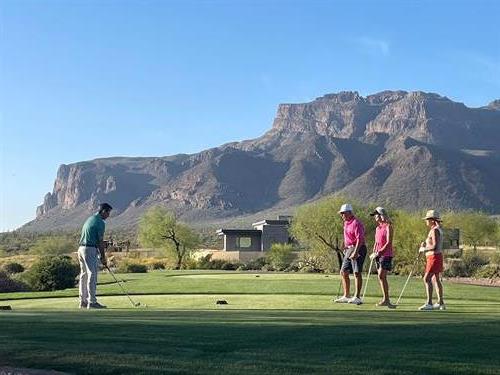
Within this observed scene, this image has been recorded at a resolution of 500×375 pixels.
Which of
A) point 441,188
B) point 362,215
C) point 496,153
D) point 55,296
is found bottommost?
point 55,296

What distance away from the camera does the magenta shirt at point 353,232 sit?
52.6 feet

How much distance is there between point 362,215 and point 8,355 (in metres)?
43.4

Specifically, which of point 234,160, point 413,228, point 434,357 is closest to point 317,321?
point 434,357

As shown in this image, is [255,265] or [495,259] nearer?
[495,259]

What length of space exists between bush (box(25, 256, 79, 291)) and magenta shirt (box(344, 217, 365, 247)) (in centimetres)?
1590

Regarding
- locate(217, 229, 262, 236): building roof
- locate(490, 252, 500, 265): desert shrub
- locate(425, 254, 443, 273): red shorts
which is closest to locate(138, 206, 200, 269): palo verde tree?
locate(217, 229, 262, 236): building roof

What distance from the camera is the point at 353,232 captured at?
16203mm

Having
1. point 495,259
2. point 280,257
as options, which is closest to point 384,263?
point 280,257

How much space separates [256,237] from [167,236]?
18.8 metres

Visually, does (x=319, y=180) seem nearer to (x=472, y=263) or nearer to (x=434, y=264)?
(x=472, y=263)

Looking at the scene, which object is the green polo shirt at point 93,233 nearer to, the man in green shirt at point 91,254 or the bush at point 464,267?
the man in green shirt at point 91,254

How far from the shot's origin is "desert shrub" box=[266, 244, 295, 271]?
5366 centimetres

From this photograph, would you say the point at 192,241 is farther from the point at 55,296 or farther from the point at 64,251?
the point at 55,296

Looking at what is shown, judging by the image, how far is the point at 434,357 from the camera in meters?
7.28
